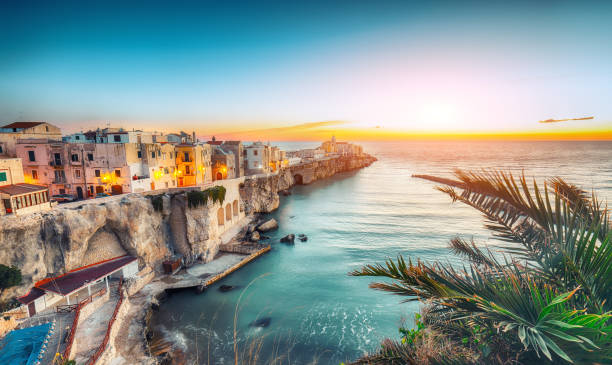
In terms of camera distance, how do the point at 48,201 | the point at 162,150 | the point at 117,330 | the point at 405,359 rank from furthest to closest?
the point at 162,150 → the point at 48,201 → the point at 117,330 → the point at 405,359

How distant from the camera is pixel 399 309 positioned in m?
18.3

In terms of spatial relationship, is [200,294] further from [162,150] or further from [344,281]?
[162,150]

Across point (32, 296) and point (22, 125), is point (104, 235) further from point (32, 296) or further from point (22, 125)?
point (22, 125)

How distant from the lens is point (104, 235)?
1886 cm

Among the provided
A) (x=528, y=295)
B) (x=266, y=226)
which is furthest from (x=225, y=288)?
(x=528, y=295)

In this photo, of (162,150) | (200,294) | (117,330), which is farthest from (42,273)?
(162,150)

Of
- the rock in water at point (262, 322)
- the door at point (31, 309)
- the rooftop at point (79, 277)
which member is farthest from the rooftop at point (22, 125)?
the rock in water at point (262, 322)

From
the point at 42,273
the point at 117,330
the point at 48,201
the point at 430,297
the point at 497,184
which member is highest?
the point at 497,184

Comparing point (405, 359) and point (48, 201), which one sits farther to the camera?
point (48, 201)

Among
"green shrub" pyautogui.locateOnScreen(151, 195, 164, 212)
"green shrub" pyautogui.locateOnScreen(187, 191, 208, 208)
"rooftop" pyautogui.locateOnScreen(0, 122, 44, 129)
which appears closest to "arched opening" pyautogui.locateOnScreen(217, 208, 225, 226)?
"green shrub" pyautogui.locateOnScreen(187, 191, 208, 208)

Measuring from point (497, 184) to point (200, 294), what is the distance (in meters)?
19.9

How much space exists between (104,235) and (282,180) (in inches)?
1520

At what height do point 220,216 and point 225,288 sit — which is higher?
point 220,216

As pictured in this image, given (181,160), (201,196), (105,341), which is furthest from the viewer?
(181,160)
